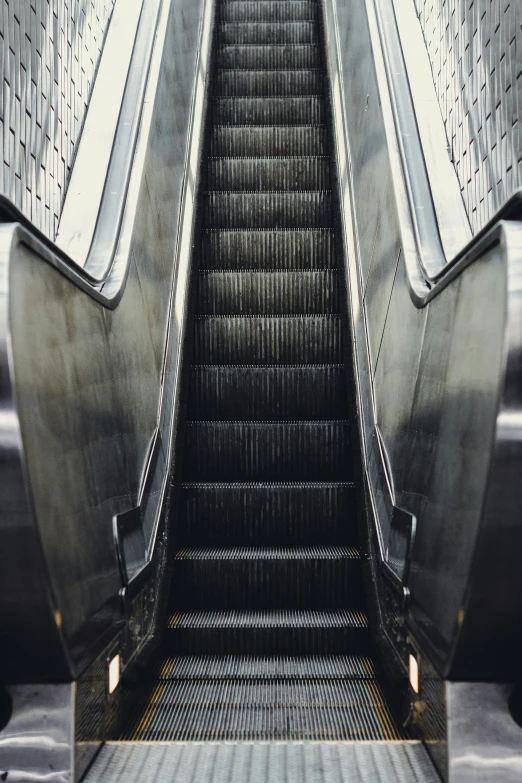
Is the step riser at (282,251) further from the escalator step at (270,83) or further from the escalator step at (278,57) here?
the escalator step at (278,57)

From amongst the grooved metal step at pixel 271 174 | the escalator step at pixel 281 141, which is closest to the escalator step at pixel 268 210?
the grooved metal step at pixel 271 174

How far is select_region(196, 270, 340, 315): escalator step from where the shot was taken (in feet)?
13.4

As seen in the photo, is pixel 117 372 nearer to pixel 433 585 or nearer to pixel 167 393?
pixel 167 393

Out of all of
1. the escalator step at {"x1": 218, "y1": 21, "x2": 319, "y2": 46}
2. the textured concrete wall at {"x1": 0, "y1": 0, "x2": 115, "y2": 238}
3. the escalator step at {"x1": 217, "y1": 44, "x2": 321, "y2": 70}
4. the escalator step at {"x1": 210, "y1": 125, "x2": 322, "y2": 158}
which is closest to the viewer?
the textured concrete wall at {"x1": 0, "y1": 0, "x2": 115, "y2": 238}

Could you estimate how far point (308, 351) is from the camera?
3883 mm

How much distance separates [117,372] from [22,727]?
1.09 metres

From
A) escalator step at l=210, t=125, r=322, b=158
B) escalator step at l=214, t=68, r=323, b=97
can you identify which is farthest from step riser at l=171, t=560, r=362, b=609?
escalator step at l=214, t=68, r=323, b=97

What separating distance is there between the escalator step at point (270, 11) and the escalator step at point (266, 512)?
5073mm

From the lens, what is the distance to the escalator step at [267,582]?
293 centimetres

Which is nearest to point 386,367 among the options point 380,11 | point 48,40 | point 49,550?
point 49,550

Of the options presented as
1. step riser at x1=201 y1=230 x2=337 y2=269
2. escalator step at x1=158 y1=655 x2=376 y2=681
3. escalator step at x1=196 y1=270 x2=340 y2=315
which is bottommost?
escalator step at x1=158 y1=655 x2=376 y2=681

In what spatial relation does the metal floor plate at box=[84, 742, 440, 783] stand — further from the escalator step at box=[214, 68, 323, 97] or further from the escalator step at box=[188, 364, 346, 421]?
the escalator step at box=[214, 68, 323, 97]

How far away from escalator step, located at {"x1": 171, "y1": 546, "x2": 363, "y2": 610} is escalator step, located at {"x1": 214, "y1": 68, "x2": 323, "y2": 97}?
406 centimetres

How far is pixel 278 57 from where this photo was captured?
5.92 meters
